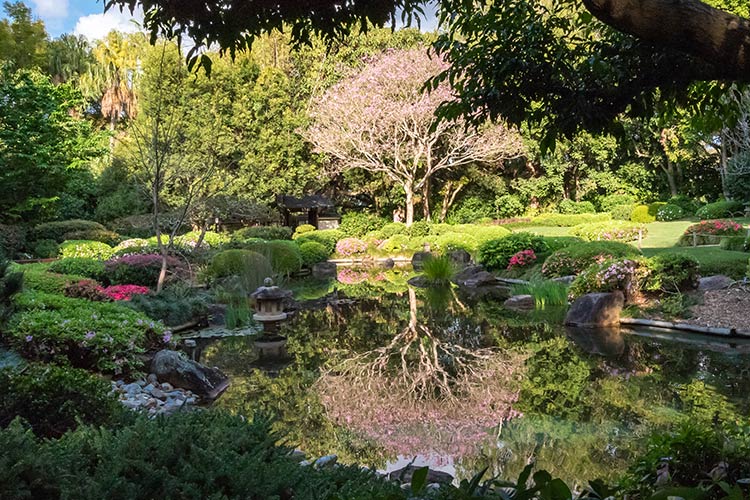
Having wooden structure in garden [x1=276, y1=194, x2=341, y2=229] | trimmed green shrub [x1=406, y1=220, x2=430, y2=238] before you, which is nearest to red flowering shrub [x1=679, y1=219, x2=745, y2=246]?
trimmed green shrub [x1=406, y1=220, x2=430, y2=238]

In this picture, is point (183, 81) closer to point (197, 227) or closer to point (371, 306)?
point (197, 227)

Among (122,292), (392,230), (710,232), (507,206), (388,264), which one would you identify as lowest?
(388,264)

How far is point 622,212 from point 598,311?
61.8 ft

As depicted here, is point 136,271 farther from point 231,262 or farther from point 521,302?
point 521,302

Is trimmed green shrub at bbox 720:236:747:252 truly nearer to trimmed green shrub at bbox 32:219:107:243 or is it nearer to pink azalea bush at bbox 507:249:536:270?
pink azalea bush at bbox 507:249:536:270

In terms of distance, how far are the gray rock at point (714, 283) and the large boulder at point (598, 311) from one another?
60.0 inches

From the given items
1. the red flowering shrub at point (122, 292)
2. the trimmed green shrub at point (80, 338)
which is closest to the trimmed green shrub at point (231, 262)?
the red flowering shrub at point (122, 292)

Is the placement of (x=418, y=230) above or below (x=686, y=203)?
below

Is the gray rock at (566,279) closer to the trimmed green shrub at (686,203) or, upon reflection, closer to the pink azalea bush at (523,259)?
the pink azalea bush at (523,259)

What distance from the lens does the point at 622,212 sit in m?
26.0

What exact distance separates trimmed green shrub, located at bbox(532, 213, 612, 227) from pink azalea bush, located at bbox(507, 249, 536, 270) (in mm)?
11353

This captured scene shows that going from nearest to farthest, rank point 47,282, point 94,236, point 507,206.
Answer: point 47,282
point 94,236
point 507,206

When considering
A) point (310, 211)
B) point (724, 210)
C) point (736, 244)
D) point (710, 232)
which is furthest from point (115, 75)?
point (736, 244)

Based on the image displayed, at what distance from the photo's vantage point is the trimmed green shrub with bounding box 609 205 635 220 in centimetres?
2582
